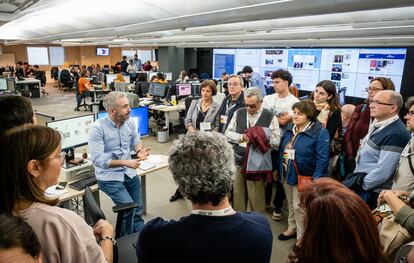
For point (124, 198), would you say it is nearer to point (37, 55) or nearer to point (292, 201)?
point (292, 201)

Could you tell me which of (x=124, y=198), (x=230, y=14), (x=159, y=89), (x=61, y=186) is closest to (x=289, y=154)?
(x=230, y=14)

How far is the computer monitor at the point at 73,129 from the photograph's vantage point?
2.64 metres

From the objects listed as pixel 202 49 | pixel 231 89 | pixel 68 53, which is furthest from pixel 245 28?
pixel 68 53

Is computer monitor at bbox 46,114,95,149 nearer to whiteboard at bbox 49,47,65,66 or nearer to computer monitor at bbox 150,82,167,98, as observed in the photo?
computer monitor at bbox 150,82,167,98

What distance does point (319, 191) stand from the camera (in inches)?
40.8

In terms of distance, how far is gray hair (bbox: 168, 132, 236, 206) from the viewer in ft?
3.51

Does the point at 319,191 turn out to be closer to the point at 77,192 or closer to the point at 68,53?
the point at 77,192

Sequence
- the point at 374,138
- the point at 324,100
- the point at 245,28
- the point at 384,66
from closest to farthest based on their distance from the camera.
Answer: the point at 374,138
the point at 324,100
the point at 245,28
the point at 384,66

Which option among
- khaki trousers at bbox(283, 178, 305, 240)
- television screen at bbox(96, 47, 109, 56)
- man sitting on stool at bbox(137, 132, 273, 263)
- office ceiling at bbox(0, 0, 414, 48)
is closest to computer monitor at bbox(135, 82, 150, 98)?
office ceiling at bbox(0, 0, 414, 48)

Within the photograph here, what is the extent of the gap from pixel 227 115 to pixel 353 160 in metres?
1.37

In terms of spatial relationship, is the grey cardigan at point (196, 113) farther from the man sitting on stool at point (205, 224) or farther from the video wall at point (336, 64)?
the video wall at point (336, 64)

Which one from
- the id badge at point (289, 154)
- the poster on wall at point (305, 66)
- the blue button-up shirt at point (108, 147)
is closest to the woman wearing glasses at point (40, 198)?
the blue button-up shirt at point (108, 147)

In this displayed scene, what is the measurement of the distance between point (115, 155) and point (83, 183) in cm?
35

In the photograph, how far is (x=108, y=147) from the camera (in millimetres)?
2543
